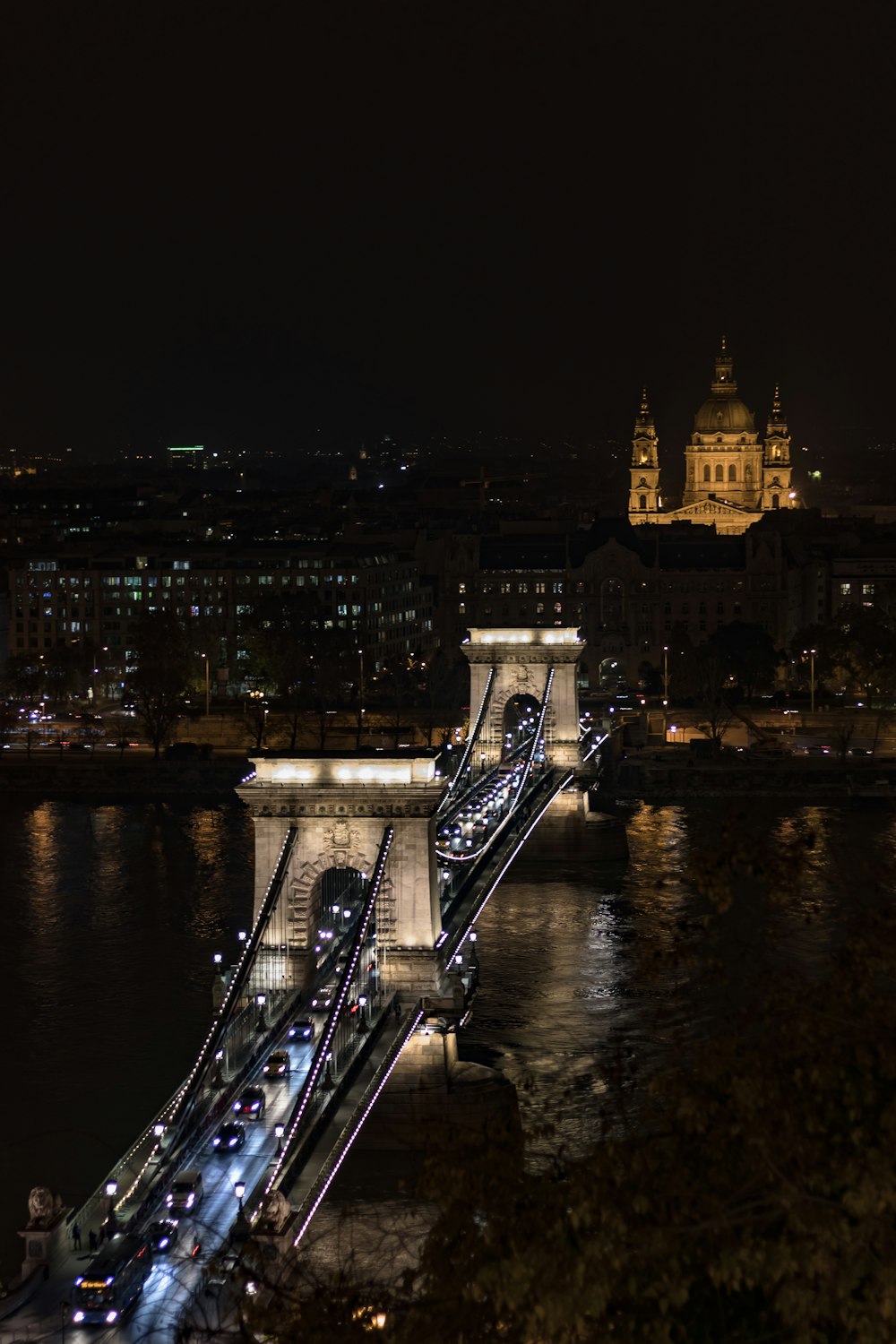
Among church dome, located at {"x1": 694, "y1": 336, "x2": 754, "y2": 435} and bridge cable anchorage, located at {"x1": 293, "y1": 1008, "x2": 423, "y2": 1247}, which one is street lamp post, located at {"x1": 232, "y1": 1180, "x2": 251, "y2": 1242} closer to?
bridge cable anchorage, located at {"x1": 293, "y1": 1008, "x2": 423, "y2": 1247}

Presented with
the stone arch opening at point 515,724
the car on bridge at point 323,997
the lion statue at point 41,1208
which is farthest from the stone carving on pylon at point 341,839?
the stone arch opening at point 515,724

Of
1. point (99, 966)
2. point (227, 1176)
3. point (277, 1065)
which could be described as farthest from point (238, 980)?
point (99, 966)

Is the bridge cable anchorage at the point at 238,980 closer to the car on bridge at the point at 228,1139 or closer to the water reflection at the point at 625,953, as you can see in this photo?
the car on bridge at the point at 228,1139

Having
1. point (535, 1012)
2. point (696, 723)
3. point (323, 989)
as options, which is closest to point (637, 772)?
point (696, 723)

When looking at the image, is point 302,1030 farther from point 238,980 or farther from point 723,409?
point 723,409

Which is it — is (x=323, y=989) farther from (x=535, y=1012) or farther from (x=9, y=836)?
(x=9, y=836)
